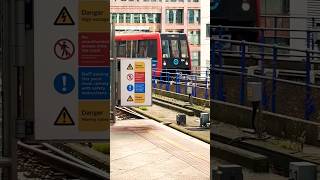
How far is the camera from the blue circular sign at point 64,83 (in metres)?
1.66

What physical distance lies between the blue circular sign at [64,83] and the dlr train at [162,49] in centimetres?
61

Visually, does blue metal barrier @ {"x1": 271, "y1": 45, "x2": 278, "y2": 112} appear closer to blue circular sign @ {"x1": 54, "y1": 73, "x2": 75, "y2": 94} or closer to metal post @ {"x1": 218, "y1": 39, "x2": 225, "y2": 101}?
metal post @ {"x1": 218, "y1": 39, "x2": 225, "y2": 101}

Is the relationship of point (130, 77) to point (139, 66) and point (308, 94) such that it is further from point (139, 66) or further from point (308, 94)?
point (308, 94)

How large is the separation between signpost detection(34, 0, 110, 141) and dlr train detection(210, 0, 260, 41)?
450 mm

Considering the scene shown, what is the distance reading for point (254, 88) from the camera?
2.17 meters

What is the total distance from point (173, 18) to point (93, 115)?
0.60 meters

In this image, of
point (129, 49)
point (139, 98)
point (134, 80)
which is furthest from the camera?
point (134, 80)

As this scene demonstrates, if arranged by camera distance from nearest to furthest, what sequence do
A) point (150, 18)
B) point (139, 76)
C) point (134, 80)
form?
point (150, 18) → point (139, 76) → point (134, 80)

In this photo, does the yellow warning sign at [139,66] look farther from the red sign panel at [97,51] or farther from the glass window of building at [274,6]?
the red sign panel at [97,51]

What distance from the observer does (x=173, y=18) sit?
208 cm

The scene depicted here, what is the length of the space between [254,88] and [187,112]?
0.68m

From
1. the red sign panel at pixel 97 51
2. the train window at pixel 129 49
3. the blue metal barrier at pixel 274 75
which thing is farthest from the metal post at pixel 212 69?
the train window at pixel 129 49

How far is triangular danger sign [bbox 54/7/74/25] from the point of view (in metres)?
1.64

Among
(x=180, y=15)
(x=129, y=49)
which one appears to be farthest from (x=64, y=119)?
(x=129, y=49)
